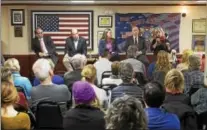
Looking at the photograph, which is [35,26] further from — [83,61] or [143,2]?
[83,61]

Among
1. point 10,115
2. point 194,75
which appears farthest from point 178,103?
point 194,75

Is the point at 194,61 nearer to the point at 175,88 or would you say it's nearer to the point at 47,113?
the point at 175,88

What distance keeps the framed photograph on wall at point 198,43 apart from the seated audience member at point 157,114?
26.8 feet

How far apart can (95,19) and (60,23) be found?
1.00 meters

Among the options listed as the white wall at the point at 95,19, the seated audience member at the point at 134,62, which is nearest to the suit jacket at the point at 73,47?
the white wall at the point at 95,19

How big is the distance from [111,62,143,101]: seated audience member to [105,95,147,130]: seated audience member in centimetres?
178

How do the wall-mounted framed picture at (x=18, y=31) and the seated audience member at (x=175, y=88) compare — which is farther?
the wall-mounted framed picture at (x=18, y=31)

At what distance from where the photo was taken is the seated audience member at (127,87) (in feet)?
13.7

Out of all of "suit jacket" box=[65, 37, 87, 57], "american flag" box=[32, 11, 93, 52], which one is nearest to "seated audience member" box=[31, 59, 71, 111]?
"suit jacket" box=[65, 37, 87, 57]

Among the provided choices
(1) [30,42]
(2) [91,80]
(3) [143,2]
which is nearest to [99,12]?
(3) [143,2]

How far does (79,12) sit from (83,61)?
17.5ft

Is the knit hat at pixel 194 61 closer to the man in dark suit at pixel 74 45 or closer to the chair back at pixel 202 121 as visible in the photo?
the chair back at pixel 202 121

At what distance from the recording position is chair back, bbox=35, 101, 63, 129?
151 inches

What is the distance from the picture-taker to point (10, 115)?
3.12 meters
